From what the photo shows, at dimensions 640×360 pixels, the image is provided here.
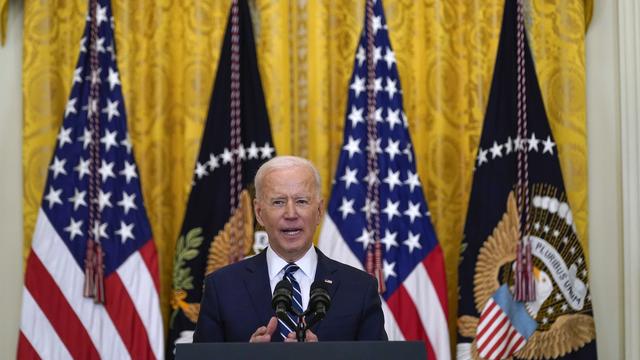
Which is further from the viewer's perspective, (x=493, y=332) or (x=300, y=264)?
(x=493, y=332)

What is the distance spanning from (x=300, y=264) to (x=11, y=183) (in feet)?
8.51

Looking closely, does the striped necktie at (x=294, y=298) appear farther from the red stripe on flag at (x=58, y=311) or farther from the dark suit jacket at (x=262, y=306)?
the red stripe on flag at (x=58, y=311)

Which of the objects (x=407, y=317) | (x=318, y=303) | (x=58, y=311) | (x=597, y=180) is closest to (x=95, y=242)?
(x=58, y=311)

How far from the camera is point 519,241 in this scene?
4.89m

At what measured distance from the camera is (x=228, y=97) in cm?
507

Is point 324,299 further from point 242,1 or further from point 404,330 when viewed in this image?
point 242,1

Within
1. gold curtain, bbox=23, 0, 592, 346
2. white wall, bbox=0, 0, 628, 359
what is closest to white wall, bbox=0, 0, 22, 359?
white wall, bbox=0, 0, 628, 359

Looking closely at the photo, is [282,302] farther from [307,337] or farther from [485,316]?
[485,316]

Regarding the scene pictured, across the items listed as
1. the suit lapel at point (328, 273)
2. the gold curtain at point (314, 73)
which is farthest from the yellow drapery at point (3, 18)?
the suit lapel at point (328, 273)

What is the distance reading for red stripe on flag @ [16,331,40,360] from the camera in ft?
15.8

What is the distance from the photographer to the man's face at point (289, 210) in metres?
3.09

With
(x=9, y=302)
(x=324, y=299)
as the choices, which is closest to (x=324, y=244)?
(x=9, y=302)

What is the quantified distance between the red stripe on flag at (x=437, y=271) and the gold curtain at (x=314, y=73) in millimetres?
184

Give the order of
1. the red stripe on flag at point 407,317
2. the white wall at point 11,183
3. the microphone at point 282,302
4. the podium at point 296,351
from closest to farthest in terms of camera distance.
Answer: the podium at point 296,351 < the microphone at point 282,302 < the red stripe on flag at point 407,317 < the white wall at point 11,183
